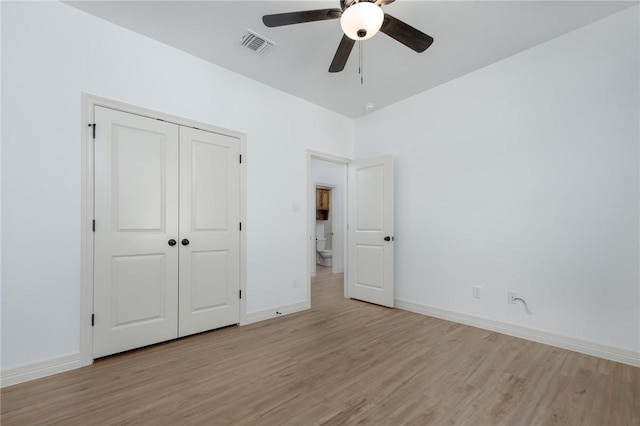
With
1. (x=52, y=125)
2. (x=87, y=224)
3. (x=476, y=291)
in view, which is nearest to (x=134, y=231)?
(x=87, y=224)

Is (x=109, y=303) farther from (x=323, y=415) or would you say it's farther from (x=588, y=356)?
(x=588, y=356)

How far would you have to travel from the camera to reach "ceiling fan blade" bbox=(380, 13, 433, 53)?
1.99 meters

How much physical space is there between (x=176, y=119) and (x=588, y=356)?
4.34 m

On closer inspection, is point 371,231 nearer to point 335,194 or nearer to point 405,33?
point 405,33

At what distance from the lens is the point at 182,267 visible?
2916mm

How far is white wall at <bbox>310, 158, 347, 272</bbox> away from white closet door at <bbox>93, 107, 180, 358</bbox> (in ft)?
12.5

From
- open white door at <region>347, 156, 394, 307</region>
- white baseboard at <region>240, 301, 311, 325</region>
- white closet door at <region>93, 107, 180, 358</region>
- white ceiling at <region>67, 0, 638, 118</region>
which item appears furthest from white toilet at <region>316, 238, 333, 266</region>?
white closet door at <region>93, 107, 180, 358</region>

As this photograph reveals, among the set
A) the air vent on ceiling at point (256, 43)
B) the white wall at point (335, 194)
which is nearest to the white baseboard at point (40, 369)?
the air vent on ceiling at point (256, 43)

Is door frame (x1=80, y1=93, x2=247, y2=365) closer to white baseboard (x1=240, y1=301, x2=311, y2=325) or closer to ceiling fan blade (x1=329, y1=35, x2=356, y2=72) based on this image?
white baseboard (x1=240, y1=301, x2=311, y2=325)

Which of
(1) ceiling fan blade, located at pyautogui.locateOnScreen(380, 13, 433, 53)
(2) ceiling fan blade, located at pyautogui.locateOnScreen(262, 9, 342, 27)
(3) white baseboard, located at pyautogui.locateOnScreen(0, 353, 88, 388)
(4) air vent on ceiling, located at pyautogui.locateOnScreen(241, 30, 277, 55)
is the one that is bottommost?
(3) white baseboard, located at pyautogui.locateOnScreen(0, 353, 88, 388)

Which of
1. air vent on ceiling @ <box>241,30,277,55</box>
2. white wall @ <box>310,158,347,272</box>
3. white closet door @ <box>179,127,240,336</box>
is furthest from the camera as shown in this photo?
white wall @ <box>310,158,347,272</box>

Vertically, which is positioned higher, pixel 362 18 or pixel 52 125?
pixel 362 18

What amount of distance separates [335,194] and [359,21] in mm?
5296

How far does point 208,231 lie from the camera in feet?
10.2
